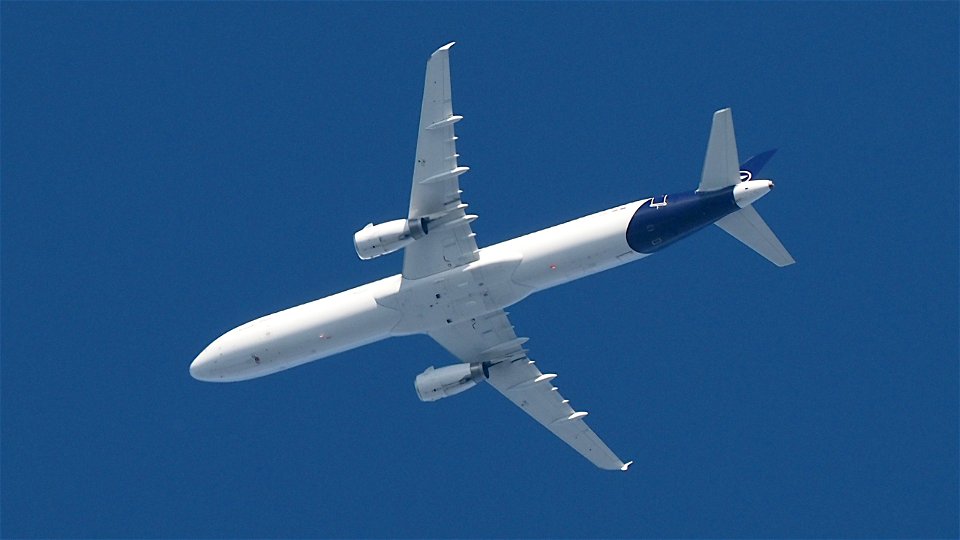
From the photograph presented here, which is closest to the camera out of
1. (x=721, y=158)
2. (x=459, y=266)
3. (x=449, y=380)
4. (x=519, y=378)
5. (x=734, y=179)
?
(x=721, y=158)

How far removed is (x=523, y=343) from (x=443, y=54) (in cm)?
1563

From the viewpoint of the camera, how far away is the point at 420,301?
72125 millimetres

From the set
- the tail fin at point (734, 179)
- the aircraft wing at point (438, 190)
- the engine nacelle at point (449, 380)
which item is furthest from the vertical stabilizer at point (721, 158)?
the engine nacelle at point (449, 380)

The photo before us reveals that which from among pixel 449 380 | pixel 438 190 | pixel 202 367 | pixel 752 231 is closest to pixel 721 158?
pixel 752 231

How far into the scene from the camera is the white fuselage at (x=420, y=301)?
69.8 meters

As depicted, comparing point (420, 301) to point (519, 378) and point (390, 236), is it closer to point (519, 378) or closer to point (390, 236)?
point (390, 236)

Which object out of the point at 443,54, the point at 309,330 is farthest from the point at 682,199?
the point at 309,330

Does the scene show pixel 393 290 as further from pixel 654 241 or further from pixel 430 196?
pixel 654 241

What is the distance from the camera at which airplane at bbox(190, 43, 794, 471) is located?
68188 millimetres

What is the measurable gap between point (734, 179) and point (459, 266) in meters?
12.6

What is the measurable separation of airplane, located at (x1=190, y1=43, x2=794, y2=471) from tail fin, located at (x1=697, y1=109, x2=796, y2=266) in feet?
0.14

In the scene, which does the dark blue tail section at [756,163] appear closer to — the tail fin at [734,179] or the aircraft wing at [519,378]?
the tail fin at [734,179]

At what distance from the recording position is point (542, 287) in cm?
7112

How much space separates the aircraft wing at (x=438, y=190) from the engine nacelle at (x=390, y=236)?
41cm
